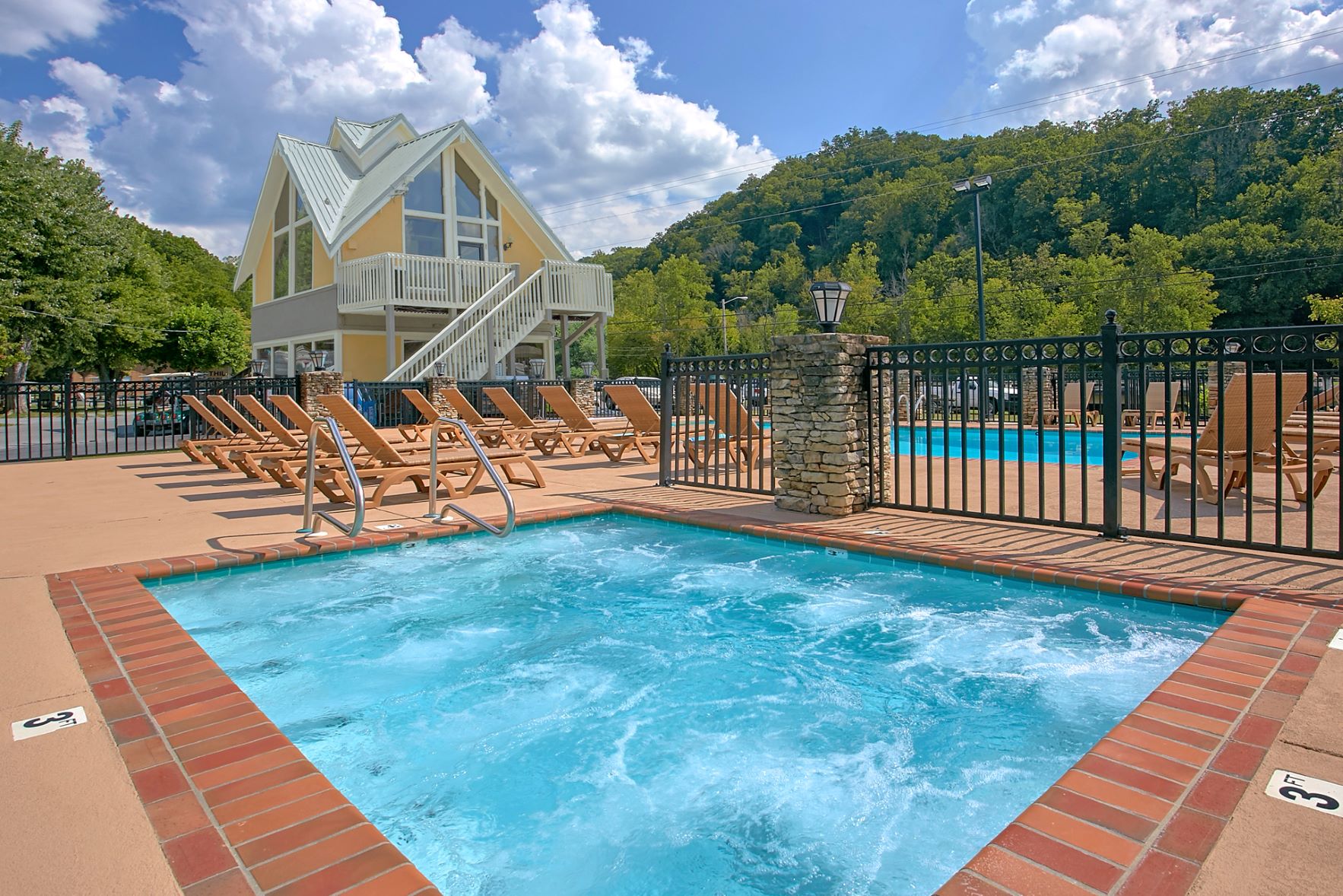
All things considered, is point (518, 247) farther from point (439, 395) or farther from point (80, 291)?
point (80, 291)

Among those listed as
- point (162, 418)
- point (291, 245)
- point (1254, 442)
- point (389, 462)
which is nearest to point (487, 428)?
point (389, 462)

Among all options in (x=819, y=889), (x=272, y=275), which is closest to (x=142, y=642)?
(x=819, y=889)

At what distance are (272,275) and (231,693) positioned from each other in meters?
27.6

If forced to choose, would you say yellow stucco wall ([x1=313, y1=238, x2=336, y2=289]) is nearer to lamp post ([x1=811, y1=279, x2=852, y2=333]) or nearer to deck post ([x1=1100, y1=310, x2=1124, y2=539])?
lamp post ([x1=811, y1=279, x2=852, y2=333])

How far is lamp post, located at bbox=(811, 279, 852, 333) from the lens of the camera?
23.7 ft

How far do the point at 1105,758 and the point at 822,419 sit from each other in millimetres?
4577

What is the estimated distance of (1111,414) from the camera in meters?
5.55

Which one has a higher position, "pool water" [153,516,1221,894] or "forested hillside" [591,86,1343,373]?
"forested hillside" [591,86,1343,373]

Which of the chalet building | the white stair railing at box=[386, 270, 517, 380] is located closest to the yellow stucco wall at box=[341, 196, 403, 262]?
the chalet building

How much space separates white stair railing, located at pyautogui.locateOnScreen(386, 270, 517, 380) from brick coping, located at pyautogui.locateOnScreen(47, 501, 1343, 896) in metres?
15.7

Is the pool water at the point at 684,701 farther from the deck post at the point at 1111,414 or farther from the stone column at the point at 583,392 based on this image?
the stone column at the point at 583,392

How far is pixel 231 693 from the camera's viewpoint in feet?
10.4

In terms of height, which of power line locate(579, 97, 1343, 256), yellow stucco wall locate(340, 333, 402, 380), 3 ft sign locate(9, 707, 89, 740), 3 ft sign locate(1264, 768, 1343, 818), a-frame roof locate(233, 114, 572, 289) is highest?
power line locate(579, 97, 1343, 256)

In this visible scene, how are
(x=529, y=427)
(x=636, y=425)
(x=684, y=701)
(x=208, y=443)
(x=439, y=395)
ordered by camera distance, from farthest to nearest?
(x=439, y=395) < (x=529, y=427) < (x=636, y=425) < (x=208, y=443) < (x=684, y=701)
